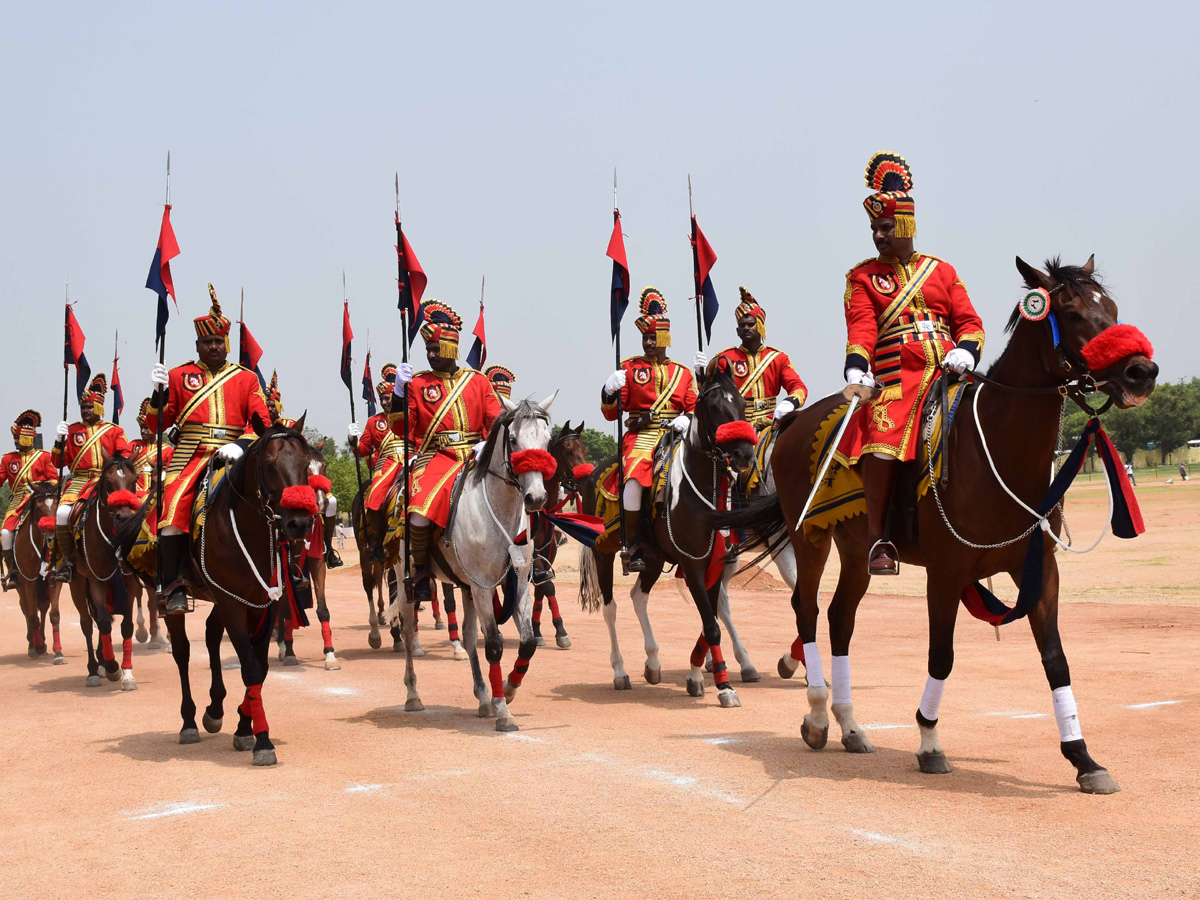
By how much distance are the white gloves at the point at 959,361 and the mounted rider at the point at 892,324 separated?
32 cm

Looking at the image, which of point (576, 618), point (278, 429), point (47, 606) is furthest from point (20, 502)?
point (278, 429)

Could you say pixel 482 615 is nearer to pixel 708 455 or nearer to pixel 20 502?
pixel 708 455

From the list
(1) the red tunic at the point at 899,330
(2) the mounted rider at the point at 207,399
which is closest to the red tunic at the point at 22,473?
(2) the mounted rider at the point at 207,399

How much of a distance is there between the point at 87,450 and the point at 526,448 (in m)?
9.11

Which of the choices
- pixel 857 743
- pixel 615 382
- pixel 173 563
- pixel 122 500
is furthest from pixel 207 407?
pixel 857 743

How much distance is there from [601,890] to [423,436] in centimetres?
649

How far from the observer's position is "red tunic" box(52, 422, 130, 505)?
632 inches

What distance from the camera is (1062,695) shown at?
680 cm

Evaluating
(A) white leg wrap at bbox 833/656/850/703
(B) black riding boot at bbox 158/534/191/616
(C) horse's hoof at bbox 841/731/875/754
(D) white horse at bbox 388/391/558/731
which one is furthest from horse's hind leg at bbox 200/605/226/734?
(C) horse's hoof at bbox 841/731/875/754

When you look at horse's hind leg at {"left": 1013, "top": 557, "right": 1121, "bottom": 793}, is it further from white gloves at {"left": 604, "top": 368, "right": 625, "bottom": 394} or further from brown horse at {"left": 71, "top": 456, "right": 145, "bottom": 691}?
brown horse at {"left": 71, "top": 456, "right": 145, "bottom": 691}

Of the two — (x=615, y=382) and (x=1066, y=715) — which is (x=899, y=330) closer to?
(x=1066, y=715)

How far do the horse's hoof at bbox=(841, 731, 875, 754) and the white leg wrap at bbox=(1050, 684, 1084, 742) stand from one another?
1530 millimetres

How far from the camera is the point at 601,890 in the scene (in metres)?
5.22

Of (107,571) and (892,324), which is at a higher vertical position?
(892,324)
